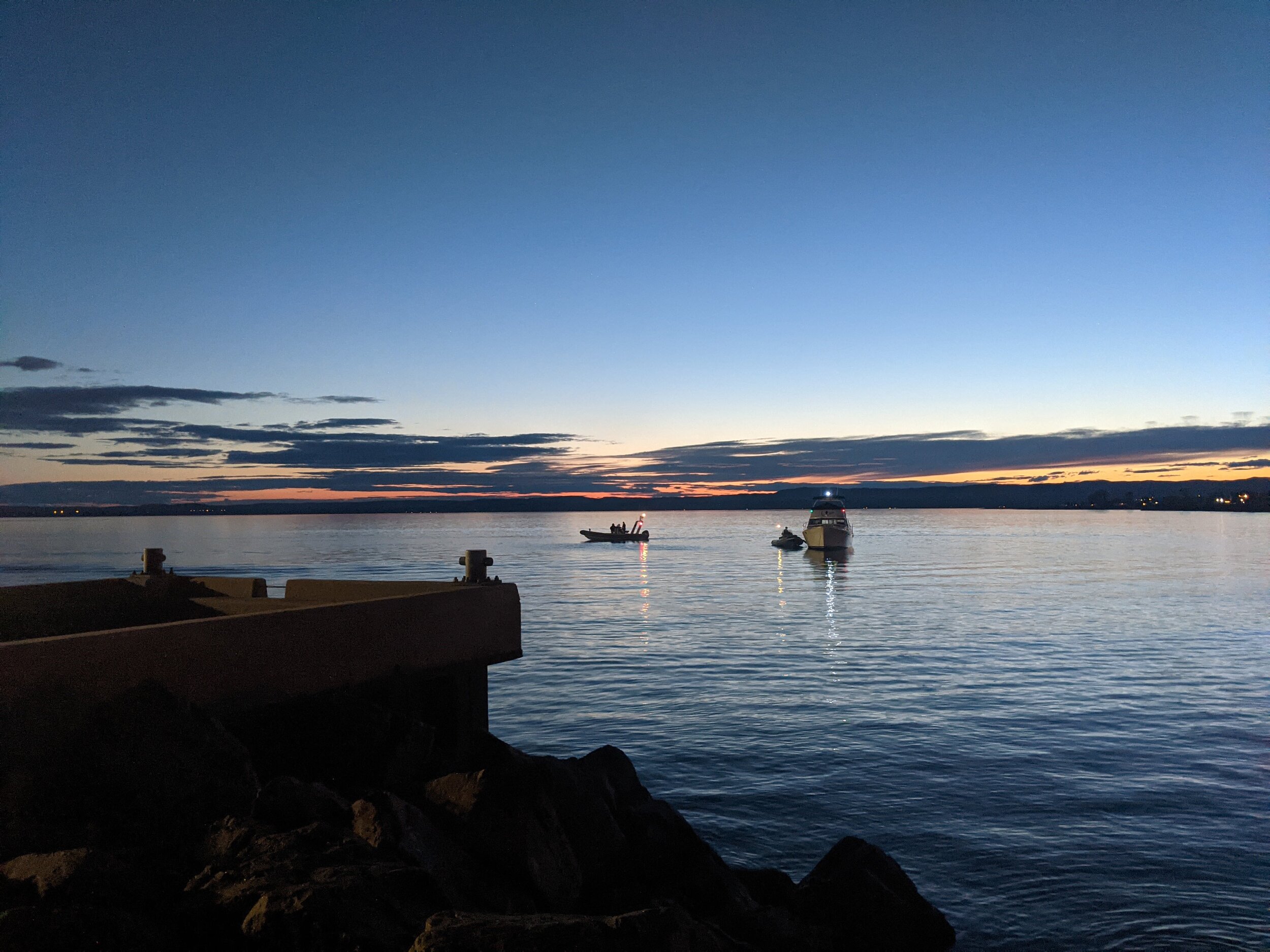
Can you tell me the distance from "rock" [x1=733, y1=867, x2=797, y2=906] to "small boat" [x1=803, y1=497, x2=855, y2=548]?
77.5 m

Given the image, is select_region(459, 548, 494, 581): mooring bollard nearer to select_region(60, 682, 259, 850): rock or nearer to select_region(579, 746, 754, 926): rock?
select_region(579, 746, 754, 926): rock

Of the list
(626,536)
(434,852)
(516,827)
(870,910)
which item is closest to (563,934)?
(434,852)

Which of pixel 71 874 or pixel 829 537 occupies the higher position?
pixel 71 874

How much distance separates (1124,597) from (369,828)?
158 ft

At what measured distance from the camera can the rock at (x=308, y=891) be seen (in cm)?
499

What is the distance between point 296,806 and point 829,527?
82293 millimetres

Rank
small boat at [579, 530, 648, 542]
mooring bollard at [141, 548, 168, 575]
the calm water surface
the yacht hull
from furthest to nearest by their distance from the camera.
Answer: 1. small boat at [579, 530, 648, 542]
2. the yacht hull
3. mooring bollard at [141, 548, 168, 575]
4. the calm water surface

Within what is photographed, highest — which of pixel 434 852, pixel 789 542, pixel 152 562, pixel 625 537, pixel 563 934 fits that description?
pixel 152 562

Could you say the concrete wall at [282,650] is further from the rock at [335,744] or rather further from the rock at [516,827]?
the rock at [516,827]

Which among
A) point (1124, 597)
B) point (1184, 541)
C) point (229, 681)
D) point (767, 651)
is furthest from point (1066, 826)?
point (1184, 541)

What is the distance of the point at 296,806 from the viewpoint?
6.60 metres

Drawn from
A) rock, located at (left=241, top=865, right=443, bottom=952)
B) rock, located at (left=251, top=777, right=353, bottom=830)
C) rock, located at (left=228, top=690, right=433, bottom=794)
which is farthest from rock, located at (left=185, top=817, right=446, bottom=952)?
rock, located at (left=228, top=690, right=433, bottom=794)

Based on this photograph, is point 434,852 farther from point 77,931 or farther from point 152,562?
point 152,562

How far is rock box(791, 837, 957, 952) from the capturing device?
28.1 ft
